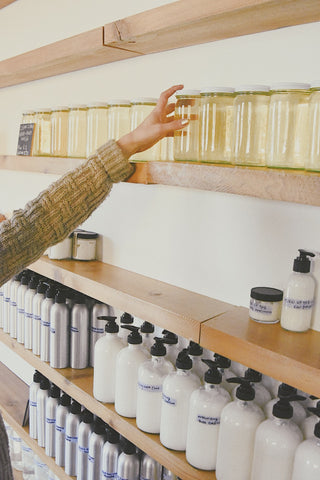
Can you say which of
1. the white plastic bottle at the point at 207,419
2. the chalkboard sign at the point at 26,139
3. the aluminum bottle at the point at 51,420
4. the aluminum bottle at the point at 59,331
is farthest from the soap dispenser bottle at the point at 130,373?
the chalkboard sign at the point at 26,139

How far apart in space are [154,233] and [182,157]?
0.48 metres

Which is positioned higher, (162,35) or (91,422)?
(162,35)

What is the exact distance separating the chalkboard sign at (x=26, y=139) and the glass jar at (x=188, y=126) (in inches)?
30.8

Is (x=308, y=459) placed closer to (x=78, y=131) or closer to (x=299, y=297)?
(x=299, y=297)

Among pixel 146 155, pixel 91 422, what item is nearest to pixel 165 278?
pixel 146 155

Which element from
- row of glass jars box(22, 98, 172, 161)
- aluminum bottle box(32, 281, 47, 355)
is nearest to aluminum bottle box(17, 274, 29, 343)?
aluminum bottle box(32, 281, 47, 355)

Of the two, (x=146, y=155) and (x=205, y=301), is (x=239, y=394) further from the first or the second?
(x=146, y=155)

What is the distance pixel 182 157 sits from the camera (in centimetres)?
116

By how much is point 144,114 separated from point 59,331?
0.83 m

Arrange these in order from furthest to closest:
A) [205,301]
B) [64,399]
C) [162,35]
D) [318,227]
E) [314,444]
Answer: [64,399], [205,301], [162,35], [318,227], [314,444]

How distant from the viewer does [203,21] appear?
109 centimetres

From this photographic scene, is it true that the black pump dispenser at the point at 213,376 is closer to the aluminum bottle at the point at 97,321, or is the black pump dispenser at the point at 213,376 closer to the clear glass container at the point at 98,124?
the aluminum bottle at the point at 97,321

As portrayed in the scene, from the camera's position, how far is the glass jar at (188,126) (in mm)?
1121

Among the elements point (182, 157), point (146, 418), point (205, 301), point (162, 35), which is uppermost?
point (162, 35)
